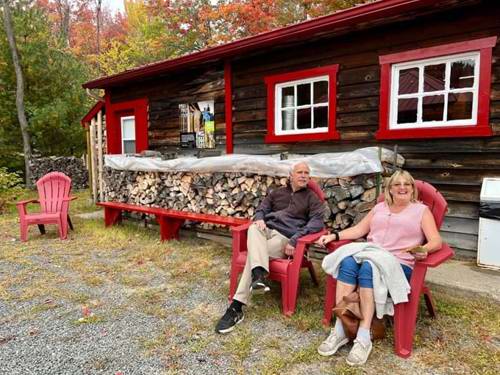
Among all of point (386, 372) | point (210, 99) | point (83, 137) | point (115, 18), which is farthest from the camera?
point (115, 18)

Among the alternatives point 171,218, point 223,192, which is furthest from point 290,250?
point 171,218

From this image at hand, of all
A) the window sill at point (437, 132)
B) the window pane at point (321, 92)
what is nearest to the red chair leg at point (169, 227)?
the window pane at point (321, 92)

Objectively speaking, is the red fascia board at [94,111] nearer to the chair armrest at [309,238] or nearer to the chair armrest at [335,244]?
the chair armrest at [309,238]

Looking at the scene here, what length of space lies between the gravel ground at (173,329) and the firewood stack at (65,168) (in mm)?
8486

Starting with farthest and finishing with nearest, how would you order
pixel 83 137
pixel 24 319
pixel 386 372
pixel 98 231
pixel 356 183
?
pixel 83 137, pixel 98 231, pixel 356 183, pixel 24 319, pixel 386 372

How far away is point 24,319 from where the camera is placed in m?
2.83

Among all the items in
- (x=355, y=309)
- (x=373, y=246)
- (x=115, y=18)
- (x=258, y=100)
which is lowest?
(x=355, y=309)

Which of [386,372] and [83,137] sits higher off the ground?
[83,137]

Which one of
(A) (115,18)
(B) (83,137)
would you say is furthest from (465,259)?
(A) (115,18)

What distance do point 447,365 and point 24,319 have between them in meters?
2.88

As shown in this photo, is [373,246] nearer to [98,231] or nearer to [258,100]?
[258,100]

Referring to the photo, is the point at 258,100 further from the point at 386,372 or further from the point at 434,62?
the point at 386,372

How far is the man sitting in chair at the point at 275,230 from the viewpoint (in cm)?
266

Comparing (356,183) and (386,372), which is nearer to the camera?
(386,372)
